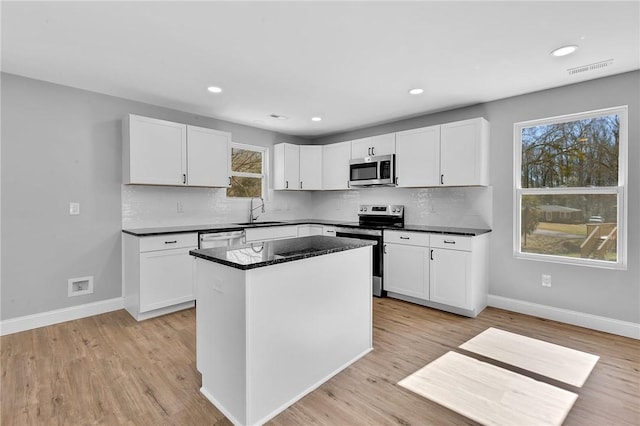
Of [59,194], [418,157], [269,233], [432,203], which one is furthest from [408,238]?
[59,194]

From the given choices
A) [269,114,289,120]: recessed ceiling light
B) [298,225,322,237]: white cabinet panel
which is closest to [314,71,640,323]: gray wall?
[269,114,289,120]: recessed ceiling light

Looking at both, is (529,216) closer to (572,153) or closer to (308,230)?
(572,153)

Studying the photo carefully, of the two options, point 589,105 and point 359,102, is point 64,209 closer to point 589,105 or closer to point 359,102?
point 359,102

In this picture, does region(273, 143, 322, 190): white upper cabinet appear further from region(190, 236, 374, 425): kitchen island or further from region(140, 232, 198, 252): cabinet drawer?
region(190, 236, 374, 425): kitchen island

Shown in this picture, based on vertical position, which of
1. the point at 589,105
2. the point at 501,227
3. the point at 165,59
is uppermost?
the point at 165,59

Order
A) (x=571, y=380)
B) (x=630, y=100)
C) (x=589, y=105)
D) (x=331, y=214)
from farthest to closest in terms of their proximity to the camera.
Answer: (x=331, y=214) → (x=589, y=105) → (x=630, y=100) → (x=571, y=380)

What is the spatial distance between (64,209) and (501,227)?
15.8 feet

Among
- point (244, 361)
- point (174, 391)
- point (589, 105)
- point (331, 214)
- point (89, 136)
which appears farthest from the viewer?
point (331, 214)

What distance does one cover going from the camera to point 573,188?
3.21 metres

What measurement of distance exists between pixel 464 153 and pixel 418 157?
0.56 meters

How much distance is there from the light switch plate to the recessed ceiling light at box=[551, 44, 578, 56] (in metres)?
4.69

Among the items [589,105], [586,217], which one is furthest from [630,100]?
[586,217]

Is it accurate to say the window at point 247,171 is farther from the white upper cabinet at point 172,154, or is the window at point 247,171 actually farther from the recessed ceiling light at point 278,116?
Result: the recessed ceiling light at point 278,116

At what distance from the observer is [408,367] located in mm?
2355
